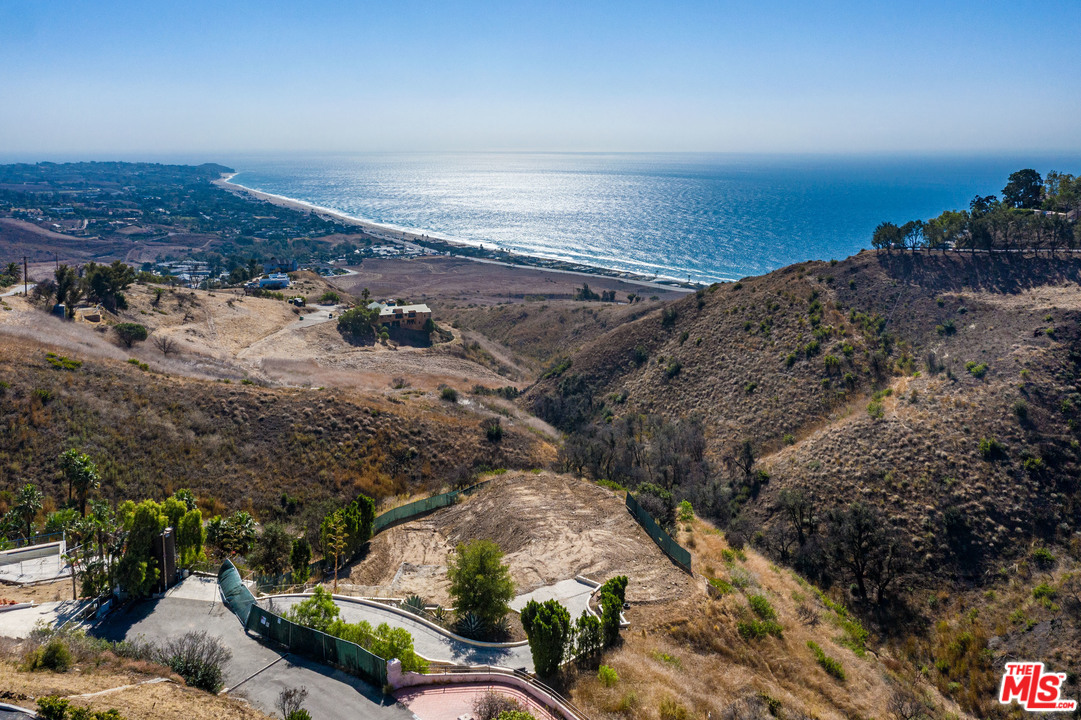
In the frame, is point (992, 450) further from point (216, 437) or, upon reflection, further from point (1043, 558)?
point (216, 437)

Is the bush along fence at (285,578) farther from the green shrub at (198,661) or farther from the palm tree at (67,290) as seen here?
the palm tree at (67,290)

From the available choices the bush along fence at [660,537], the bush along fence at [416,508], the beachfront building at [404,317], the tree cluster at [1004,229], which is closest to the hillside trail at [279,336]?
the beachfront building at [404,317]

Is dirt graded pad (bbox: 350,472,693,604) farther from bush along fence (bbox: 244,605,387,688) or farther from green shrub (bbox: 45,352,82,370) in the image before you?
green shrub (bbox: 45,352,82,370)

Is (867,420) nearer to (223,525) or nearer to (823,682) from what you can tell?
(823,682)

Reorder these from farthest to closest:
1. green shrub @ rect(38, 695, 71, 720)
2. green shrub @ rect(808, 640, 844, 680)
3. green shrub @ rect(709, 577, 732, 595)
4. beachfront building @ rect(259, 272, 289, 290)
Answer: beachfront building @ rect(259, 272, 289, 290) < green shrub @ rect(709, 577, 732, 595) < green shrub @ rect(808, 640, 844, 680) < green shrub @ rect(38, 695, 71, 720)

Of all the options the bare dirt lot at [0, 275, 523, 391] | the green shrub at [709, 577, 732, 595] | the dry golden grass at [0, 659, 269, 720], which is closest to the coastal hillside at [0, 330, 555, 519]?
the bare dirt lot at [0, 275, 523, 391]

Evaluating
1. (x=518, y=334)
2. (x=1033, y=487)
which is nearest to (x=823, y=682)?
(x=1033, y=487)
